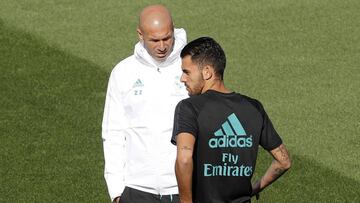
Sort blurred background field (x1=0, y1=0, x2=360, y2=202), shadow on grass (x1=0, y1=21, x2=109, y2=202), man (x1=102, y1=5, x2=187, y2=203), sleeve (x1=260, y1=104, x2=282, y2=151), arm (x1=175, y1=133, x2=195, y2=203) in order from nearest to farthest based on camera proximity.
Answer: arm (x1=175, y1=133, x2=195, y2=203), sleeve (x1=260, y1=104, x2=282, y2=151), man (x1=102, y1=5, x2=187, y2=203), shadow on grass (x1=0, y1=21, x2=109, y2=202), blurred background field (x1=0, y1=0, x2=360, y2=202)

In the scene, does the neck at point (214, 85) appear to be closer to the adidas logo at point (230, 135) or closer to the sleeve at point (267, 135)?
the adidas logo at point (230, 135)

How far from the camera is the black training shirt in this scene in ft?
22.5

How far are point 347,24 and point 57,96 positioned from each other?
536 centimetres

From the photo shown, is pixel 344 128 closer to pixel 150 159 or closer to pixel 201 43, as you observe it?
pixel 150 159

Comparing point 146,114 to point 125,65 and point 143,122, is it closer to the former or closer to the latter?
point 143,122

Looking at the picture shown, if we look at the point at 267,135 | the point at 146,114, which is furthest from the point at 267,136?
the point at 146,114

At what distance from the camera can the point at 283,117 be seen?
1362 cm

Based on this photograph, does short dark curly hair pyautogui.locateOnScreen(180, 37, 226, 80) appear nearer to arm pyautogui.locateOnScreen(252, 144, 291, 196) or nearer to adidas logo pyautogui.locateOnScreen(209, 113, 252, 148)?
adidas logo pyautogui.locateOnScreen(209, 113, 252, 148)

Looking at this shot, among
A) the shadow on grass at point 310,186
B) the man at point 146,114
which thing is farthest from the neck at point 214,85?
the shadow on grass at point 310,186

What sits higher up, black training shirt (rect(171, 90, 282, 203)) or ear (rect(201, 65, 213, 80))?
ear (rect(201, 65, 213, 80))

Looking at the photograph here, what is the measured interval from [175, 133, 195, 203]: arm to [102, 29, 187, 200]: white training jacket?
1.23 m

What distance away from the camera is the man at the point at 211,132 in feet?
22.4

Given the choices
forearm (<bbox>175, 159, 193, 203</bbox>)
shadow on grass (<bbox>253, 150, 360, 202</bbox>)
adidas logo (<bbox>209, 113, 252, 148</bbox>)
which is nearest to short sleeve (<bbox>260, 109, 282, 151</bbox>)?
adidas logo (<bbox>209, 113, 252, 148</bbox>)

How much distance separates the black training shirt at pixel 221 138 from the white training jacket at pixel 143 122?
112 cm
